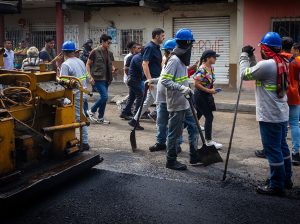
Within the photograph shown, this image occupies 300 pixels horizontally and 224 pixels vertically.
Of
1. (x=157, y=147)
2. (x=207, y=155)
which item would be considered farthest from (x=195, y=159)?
(x=157, y=147)

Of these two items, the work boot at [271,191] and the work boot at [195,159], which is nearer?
the work boot at [271,191]

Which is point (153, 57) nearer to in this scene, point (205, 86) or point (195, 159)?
point (205, 86)

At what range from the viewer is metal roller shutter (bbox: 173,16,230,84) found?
51.0 ft

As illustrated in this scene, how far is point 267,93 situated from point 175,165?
169 centimetres

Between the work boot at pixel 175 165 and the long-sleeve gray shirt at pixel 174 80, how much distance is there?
2.33ft

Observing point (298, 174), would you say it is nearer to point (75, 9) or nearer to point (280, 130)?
point (280, 130)

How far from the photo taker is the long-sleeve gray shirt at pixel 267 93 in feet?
15.9

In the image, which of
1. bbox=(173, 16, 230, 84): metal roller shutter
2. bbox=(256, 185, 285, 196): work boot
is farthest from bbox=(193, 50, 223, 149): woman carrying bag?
bbox=(173, 16, 230, 84): metal roller shutter

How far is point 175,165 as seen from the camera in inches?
235

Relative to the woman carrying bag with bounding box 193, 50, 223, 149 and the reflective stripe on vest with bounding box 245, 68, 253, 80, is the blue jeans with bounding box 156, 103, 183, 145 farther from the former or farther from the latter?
the reflective stripe on vest with bounding box 245, 68, 253, 80

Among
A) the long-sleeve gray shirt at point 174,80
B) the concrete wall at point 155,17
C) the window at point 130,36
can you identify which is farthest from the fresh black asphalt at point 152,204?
the window at point 130,36

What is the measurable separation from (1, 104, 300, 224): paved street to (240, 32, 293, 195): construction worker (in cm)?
28

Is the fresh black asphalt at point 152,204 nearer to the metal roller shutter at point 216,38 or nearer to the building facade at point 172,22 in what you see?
the building facade at point 172,22

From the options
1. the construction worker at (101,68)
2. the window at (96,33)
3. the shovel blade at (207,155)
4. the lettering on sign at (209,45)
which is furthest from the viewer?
the window at (96,33)
